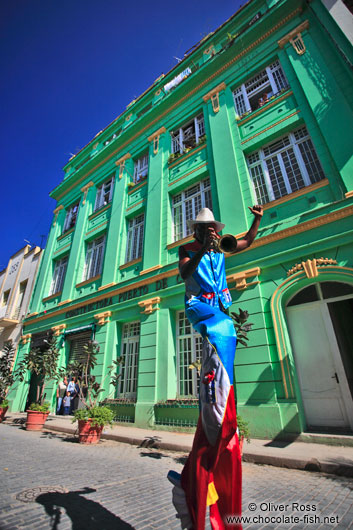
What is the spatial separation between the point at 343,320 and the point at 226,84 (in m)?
9.89

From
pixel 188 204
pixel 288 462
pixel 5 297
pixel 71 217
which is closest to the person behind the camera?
pixel 288 462

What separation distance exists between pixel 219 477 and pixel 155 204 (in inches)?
401

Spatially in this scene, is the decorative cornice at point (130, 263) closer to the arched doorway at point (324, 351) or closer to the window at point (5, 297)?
the arched doorway at point (324, 351)

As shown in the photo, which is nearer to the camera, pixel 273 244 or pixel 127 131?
pixel 273 244

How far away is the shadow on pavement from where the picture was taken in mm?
2270

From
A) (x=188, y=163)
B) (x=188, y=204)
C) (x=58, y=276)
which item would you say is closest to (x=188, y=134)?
(x=188, y=163)

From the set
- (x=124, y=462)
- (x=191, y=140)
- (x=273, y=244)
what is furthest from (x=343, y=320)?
(x=191, y=140)

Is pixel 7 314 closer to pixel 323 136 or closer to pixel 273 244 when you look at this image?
pixel 273 244

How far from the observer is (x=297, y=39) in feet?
29.3

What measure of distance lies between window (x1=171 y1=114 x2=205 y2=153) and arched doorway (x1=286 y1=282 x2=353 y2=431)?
7.86m

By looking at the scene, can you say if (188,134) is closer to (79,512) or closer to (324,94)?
(324,94)

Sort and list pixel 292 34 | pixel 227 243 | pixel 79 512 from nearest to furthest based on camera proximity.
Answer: pixel 227 243 < pixel 79 512 < pixel 292 34

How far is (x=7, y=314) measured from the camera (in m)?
17.5

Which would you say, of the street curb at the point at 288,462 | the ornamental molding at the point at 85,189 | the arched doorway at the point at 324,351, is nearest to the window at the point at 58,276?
the ornamental molding at the point at 85,189
